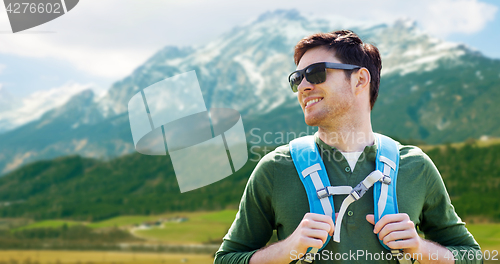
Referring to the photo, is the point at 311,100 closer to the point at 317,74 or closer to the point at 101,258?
the point at 317,74

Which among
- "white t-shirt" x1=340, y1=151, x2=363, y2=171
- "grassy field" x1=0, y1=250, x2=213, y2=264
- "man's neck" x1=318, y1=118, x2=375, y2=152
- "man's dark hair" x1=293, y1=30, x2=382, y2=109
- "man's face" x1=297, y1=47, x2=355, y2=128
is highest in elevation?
"man's dark hair" x1=293, y1=30, x2=382, y2=109

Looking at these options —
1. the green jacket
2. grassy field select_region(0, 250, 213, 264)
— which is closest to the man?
the green jacket

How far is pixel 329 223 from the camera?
3064mm

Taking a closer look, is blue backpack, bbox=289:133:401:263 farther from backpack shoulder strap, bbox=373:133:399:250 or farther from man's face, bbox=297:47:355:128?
man's face, bbox=297:47:355:128

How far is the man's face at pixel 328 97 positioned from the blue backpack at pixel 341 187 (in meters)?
0.34

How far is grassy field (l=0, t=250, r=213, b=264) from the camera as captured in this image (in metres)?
169

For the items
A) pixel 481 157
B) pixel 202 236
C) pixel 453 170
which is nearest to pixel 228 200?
pixel 202 236

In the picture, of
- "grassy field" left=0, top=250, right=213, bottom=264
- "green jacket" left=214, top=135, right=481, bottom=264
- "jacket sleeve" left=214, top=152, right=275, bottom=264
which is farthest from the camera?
"grassy field" left=0, top=250, right=213, bottom=264

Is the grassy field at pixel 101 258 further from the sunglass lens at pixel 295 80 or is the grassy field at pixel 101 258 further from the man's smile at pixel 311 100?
the man's smile at pixel 311 100

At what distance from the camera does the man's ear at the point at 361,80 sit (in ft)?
12.5

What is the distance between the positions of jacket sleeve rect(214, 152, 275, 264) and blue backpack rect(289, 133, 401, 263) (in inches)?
11.9

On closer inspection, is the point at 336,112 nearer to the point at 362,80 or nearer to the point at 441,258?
the point at 362,80

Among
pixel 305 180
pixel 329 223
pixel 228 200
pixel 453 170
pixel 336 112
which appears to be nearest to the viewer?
pixel 329 223

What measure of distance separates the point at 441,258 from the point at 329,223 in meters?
1.10
